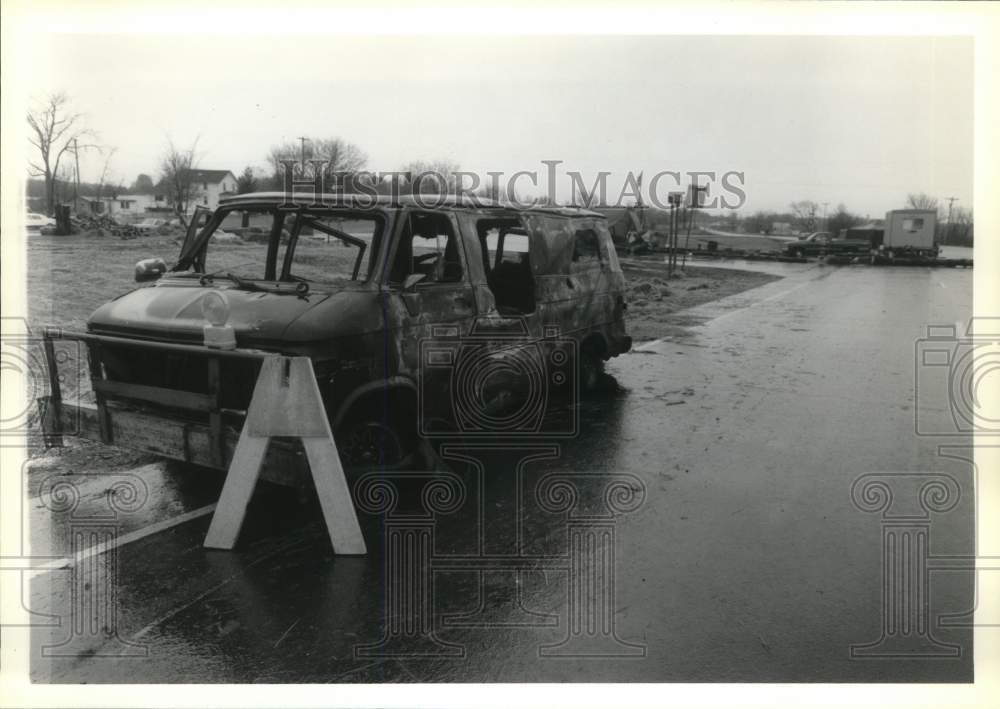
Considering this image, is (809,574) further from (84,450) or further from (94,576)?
(84,450)

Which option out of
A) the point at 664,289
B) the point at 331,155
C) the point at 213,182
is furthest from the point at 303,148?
the point at 664,289

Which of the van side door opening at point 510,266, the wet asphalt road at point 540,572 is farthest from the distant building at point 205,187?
the wet asphalt road at point 540,572

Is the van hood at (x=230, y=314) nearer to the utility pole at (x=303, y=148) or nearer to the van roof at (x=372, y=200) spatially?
the van roof at (x=372, y=200)

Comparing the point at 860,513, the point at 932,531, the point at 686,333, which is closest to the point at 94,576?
the point at 860,513

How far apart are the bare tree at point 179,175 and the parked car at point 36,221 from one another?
3.80 feet

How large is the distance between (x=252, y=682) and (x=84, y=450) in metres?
3.50

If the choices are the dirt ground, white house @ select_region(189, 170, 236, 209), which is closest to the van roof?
white house @ select_region(189, 170, 236, 209)

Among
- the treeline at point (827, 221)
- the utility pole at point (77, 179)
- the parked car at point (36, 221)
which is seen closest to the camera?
the parked car at point (36, 221)

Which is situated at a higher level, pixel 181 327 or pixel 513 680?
pixel 181 327

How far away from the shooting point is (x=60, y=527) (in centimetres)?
473

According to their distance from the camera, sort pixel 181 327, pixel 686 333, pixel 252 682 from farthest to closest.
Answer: pixel 686 333, pixel 181 327, pixel 252 682

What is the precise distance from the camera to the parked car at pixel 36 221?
4699 millimetres

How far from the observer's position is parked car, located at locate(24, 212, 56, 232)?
4.70 meters

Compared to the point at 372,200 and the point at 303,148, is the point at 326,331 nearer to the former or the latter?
the point at 372,200
